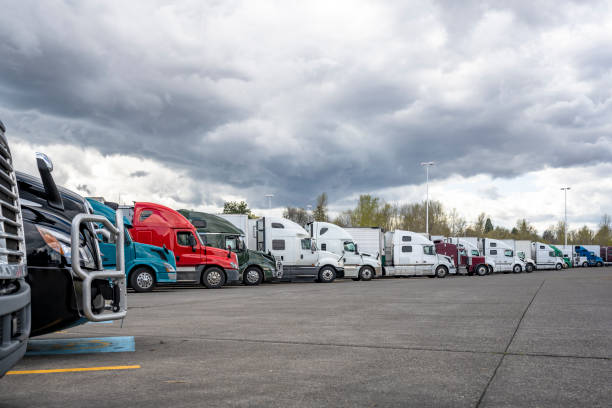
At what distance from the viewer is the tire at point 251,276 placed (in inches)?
963

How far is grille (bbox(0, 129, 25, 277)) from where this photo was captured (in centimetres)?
330

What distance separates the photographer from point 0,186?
353 centimetres

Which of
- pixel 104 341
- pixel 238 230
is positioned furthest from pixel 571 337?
pixel 238 230

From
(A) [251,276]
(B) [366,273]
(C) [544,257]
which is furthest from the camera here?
(C) [544,257]

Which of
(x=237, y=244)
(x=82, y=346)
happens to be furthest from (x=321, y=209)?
(x=82, y=346)

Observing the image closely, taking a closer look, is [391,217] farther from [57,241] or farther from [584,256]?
[57,241]

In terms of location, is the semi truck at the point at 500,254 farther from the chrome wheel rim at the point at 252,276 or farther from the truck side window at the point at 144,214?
the truck side window at the point at 144,214

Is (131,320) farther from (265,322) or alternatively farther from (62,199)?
(62,199)

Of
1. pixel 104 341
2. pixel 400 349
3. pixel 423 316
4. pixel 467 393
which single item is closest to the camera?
pixel 467 393

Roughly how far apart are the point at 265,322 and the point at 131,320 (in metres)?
2.46

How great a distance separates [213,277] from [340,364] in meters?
16.3

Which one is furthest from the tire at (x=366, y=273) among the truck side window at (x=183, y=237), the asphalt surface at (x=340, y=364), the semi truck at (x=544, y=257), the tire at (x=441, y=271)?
the semi truck at (x=544, y=257)

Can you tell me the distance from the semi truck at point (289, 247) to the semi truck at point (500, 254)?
21007mm

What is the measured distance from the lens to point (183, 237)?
2100 cm
